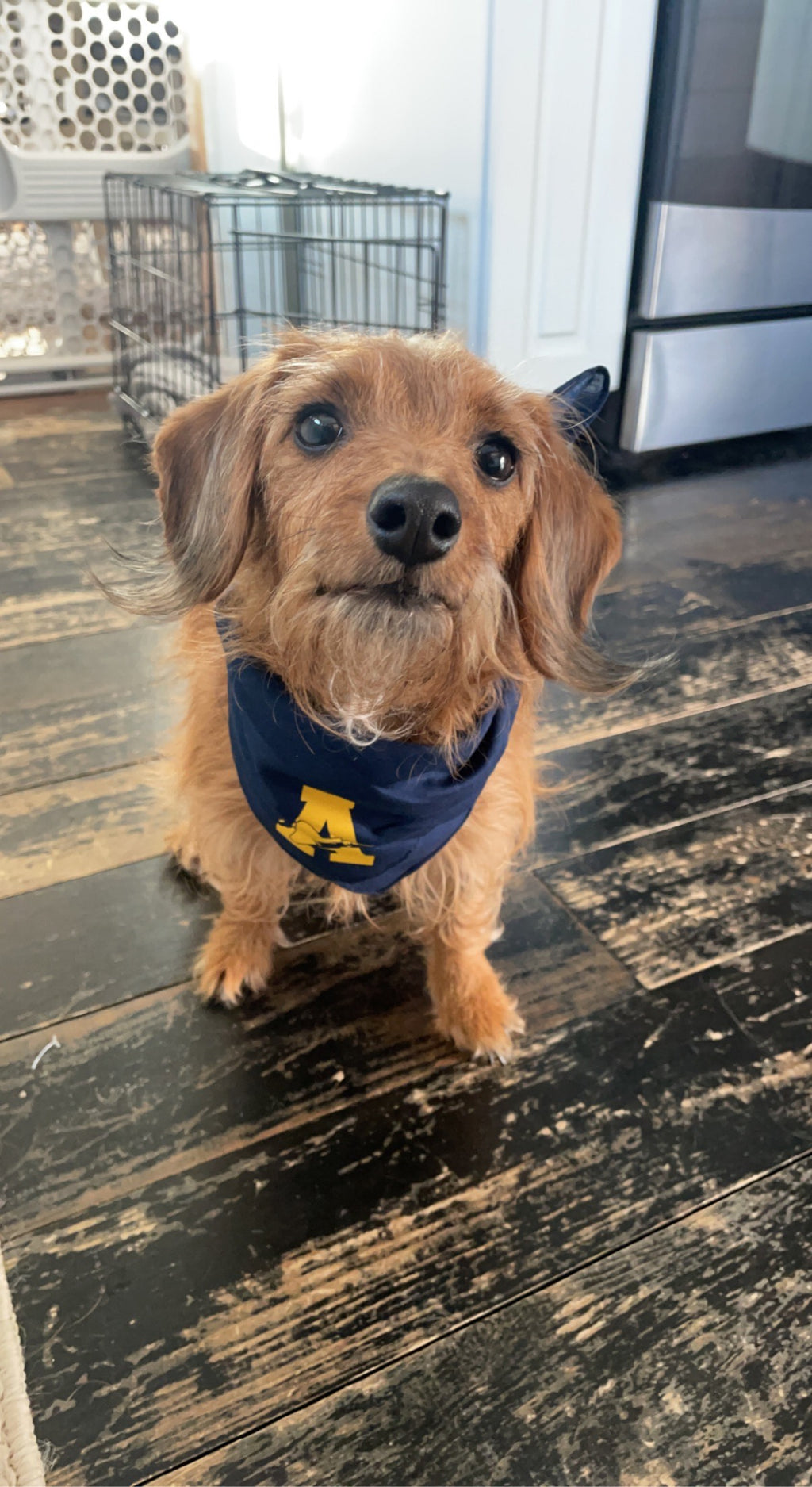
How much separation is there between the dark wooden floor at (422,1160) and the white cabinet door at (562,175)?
1.19 metres

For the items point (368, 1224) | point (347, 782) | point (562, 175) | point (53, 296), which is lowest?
point (368, 1224)

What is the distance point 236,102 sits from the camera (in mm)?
3160

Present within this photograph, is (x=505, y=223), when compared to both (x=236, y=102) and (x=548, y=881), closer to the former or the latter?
(x=236, y=102)

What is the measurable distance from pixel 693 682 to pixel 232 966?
113 cm

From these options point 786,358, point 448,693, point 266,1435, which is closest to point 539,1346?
Answer: point 266,1435

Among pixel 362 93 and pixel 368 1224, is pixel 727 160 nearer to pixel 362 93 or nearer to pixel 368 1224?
pixel 362 93

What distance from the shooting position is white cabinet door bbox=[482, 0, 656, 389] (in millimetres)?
2168

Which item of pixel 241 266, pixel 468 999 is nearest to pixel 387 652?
pixel 468 999

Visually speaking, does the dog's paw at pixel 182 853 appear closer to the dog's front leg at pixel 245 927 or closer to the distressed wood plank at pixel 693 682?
the dog's front leg at pixel 245 927

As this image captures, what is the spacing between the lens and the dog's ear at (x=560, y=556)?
3.59ft

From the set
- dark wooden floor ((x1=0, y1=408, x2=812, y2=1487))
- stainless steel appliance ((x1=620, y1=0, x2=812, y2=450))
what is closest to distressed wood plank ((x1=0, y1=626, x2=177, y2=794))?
dark wooden floor ((x1=0, y1=408, x2=812, y2=1487))

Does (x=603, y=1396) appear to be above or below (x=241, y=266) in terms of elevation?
below

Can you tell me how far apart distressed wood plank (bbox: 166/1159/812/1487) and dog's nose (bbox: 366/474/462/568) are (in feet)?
2.32

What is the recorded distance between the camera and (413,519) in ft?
2.74
